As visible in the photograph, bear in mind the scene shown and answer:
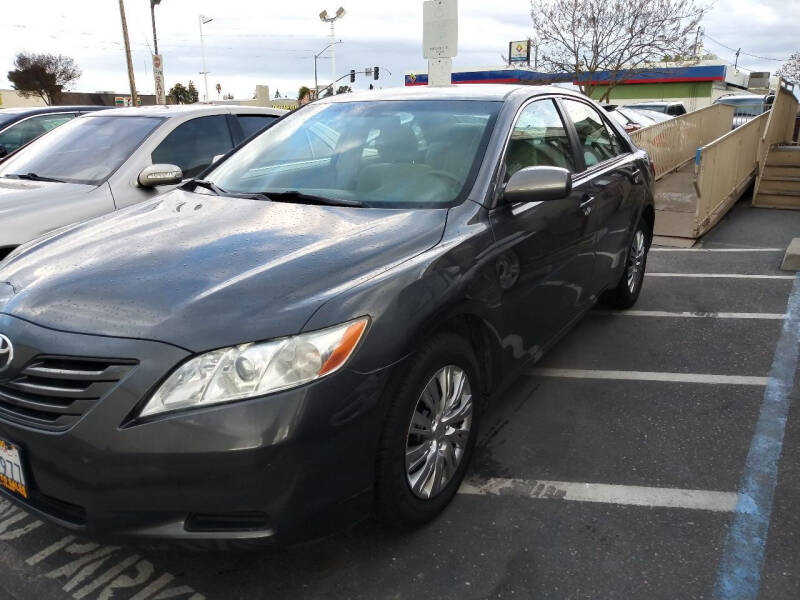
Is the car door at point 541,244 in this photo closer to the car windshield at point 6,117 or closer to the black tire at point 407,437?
the black tire at point 407,437

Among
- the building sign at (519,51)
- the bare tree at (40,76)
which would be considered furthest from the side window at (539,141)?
the building sign at (519,51)

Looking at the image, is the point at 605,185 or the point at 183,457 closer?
the point at 183,457

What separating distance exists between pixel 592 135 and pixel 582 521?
2700mm

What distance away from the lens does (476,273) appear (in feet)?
9.10

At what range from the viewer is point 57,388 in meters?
2.09

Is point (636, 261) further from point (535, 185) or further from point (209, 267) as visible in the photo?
point (209, 267)

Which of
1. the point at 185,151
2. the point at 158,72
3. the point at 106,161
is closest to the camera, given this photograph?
the point at 106,161

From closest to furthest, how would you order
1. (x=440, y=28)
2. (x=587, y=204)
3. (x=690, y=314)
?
(x=587, y=204) < (x=690, y=314) < (x=440, y=28)

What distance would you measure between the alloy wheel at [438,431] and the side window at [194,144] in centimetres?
367

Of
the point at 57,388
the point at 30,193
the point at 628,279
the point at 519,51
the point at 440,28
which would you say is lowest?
the point at 628,279

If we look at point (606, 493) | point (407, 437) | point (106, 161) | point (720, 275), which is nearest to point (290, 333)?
point (407, 437)

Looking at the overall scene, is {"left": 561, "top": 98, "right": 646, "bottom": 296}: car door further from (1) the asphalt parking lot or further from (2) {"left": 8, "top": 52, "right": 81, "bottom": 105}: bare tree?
(2) {"left": 8, "top": 52, "right": 81, "bottom": 105}: bare tree

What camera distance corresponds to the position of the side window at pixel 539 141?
337 centimetres

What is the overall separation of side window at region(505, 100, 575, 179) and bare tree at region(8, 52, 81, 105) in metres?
43.9
